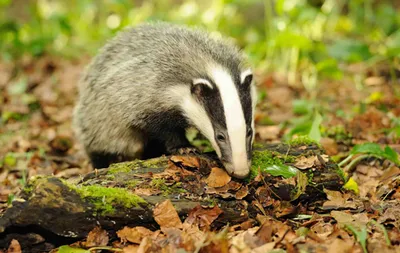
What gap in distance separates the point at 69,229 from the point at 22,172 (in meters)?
2.29

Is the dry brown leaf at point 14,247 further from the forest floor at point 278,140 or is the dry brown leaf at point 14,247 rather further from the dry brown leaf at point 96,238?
the dry brown leaf at point 96,238

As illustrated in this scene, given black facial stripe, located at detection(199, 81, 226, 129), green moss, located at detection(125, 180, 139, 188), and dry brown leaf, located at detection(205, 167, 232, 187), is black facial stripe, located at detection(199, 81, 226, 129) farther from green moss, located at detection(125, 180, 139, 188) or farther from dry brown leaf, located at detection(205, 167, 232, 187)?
green moss, located at detection(125, 180, 139, 188)

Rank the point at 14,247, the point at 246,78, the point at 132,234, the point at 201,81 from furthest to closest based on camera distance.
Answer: the point at 246,78, the point at 201,81, the point at 132,234, the point at 14,247

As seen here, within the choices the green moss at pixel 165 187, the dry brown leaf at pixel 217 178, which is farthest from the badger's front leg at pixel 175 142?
the green moss at pixel 165 187

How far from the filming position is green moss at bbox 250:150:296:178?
4.22 metres

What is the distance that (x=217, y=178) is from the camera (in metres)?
4.12

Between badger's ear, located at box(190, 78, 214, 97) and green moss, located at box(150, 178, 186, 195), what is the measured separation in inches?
32.8

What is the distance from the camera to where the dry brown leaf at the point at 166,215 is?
3675mm

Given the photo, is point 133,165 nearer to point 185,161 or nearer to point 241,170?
point 185,161

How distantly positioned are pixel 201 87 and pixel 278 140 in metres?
1.97

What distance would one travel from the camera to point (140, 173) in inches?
164

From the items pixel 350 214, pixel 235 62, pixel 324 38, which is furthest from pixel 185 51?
pixel 324 38

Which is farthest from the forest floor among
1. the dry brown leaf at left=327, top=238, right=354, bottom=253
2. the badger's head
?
the badger's head

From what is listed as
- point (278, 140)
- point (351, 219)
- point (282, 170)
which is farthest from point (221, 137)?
point (278, 140)
